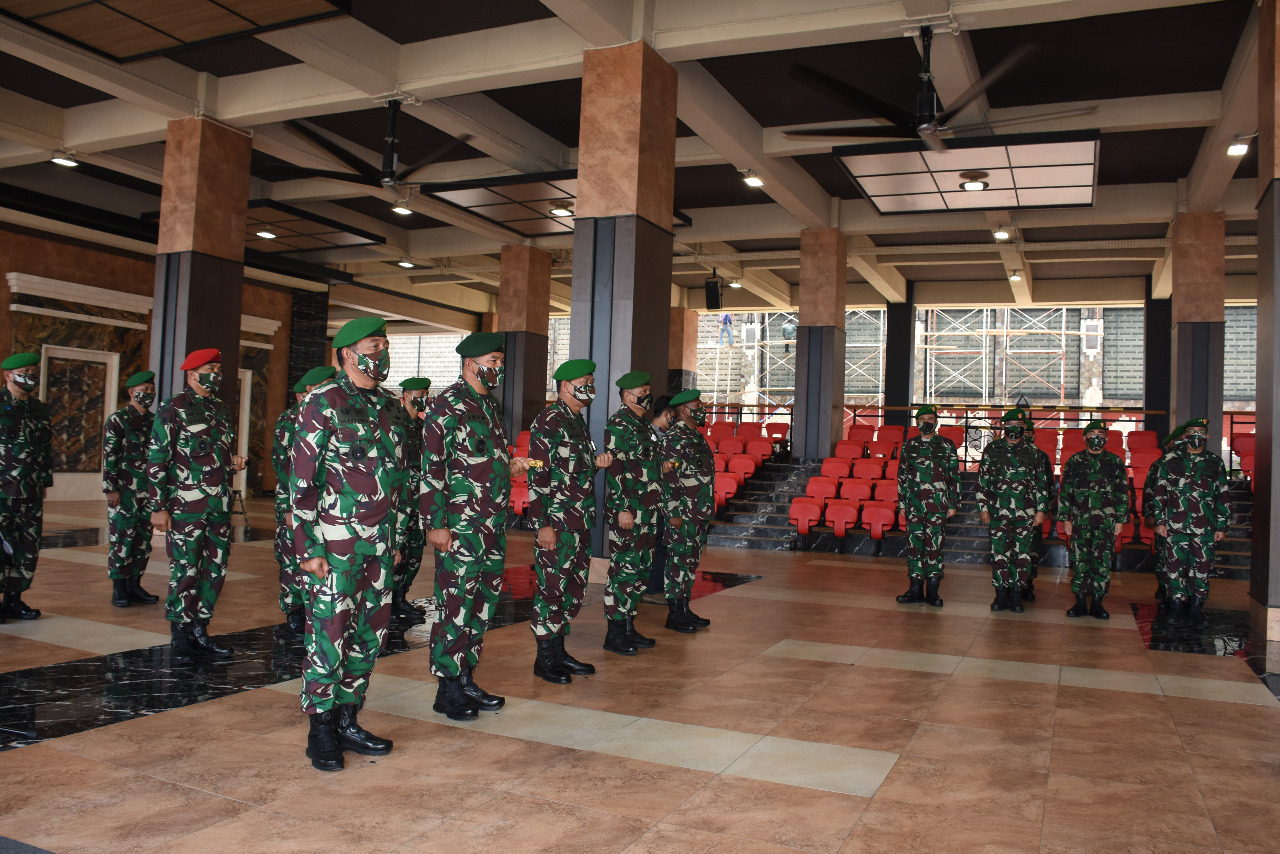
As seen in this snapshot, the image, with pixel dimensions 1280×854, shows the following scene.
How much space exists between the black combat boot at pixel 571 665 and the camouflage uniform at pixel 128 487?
3790 millimetres

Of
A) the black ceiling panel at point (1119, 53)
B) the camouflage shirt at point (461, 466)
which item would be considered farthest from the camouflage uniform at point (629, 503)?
the black ceiling panel at point (1119, 53)

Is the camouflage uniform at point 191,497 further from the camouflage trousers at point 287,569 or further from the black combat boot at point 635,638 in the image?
the black combat boot at point 635,638

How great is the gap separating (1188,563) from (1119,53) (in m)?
5.43

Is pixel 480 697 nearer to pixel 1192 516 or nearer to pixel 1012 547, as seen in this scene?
pixel 1012 547

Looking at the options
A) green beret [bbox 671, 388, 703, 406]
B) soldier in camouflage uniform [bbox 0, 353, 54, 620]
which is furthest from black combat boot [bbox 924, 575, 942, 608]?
soldier in camouflage uniform [bbox 0, 353, 54, 620]

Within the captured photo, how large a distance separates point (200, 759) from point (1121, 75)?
11.0 metres

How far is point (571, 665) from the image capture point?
16.6 ft

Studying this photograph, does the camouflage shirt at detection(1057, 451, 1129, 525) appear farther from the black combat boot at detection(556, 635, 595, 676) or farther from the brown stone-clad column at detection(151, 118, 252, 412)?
the brown stone-clad column at detection(151, 118, 252, 412)

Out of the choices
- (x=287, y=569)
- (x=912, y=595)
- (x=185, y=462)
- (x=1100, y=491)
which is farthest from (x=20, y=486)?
(x=1100, y=491)

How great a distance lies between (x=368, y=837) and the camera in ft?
9.30

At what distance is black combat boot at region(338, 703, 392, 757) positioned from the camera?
11.9 feet

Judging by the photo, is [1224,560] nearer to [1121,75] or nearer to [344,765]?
[1121,75]

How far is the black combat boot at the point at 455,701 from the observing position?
413 centimetres

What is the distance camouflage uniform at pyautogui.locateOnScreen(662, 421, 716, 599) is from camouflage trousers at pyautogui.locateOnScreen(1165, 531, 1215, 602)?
419 centimetres
